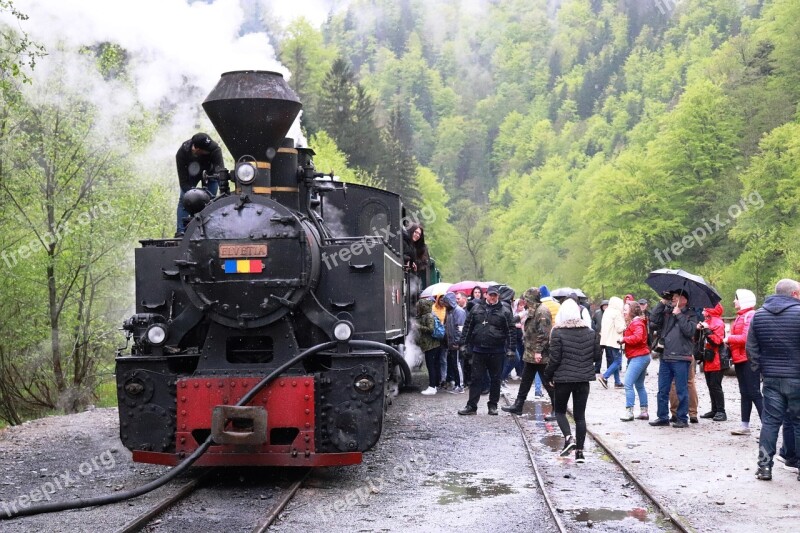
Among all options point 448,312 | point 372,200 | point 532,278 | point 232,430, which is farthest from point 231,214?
point 532,278

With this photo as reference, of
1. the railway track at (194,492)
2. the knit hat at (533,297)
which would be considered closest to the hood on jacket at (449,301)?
the knit hat at (533,297)

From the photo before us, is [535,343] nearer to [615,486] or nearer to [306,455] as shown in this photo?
→ [615,486]

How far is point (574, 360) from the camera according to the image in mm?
9453

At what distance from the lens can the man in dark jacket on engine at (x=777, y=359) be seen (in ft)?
27.0

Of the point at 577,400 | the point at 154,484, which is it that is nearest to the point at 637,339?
the point at 577,400

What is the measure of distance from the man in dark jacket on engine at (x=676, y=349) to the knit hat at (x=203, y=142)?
5.87 m

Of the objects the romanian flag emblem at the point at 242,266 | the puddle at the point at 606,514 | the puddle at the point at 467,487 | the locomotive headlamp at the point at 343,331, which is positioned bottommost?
the puddle at the point at 606,514

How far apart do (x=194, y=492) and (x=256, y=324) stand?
150 cm

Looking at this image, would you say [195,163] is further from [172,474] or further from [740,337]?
[740,337]

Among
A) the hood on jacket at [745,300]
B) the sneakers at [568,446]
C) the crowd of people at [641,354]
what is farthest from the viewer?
the hood on jacket at [745,300]

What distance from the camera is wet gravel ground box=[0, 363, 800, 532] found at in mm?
6922

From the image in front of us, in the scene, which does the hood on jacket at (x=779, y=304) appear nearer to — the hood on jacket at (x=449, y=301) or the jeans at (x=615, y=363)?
Result: the hood on jacket at (x=449, y=301)

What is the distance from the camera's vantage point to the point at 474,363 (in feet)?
42.1

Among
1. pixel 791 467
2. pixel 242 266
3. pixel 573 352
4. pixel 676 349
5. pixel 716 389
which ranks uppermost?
pixel 242 266
